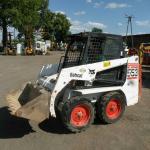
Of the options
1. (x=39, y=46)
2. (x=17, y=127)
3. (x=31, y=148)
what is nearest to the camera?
(x=31, y=148)

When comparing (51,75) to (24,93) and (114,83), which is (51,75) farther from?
(114,83)

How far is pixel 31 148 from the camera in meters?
6.82

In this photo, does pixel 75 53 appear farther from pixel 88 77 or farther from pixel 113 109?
pixel 113 109

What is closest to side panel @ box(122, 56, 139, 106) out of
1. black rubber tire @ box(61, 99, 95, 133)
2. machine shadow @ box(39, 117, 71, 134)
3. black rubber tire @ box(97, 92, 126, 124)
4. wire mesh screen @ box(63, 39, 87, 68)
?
black rubber tire @ box(97, 92, 126, 124)

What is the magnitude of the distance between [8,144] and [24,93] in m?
1.91

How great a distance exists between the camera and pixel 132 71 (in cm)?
886

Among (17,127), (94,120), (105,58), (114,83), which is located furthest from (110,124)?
(17,127)

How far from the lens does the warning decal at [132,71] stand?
8781 mm

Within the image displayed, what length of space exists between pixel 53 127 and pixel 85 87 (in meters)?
1.19

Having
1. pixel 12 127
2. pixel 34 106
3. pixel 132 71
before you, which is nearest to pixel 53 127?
pixel 12 127

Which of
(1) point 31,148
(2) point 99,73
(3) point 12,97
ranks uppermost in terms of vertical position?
(2) point 99,73

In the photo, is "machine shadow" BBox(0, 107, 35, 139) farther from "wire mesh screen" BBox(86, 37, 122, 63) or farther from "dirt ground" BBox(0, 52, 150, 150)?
"wire mesh screen" BBox(86, 37, 122, 63)

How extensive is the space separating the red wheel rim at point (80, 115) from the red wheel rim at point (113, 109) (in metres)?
0.65

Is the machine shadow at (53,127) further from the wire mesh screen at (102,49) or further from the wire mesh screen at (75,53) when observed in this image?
the wire mesh screen at (102,49)
